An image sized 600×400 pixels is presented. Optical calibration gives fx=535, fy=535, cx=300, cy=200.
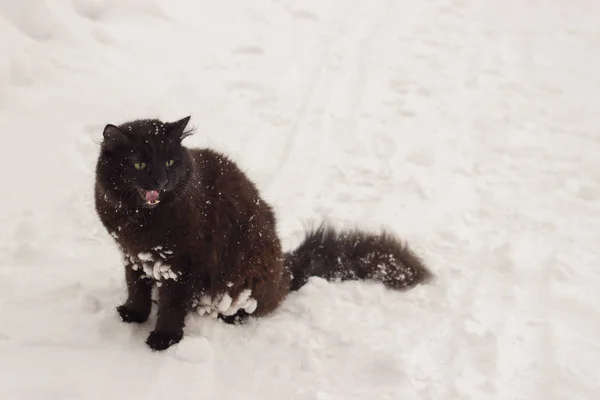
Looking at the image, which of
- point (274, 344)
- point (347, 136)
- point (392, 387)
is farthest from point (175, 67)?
point (392, 387)

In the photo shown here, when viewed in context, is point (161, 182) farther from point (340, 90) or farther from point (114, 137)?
point (340, 90)

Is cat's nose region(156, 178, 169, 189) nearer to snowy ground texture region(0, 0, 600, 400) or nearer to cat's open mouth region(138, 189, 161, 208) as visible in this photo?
cat's open mouth region(138, 189, 161, 208)

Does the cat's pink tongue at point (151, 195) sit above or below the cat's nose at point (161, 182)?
below

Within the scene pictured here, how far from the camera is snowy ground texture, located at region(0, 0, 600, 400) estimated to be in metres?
2.94

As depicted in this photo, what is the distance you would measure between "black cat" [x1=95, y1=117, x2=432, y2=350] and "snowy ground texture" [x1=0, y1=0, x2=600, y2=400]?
133 millimetres

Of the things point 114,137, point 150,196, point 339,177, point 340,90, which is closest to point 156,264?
point 150,196

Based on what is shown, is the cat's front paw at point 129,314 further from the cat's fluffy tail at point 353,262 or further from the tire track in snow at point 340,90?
the tire track in snow at point 340,90

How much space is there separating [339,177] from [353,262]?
4.27 ft

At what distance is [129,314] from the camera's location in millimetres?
3152

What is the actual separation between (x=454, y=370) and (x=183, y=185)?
180 centimetres

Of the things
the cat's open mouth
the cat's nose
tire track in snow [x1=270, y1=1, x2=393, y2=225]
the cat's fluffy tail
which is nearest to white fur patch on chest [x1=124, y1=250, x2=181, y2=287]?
the cat's open mouth

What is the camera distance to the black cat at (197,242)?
2617 mm

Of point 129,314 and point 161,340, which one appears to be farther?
point 129,314

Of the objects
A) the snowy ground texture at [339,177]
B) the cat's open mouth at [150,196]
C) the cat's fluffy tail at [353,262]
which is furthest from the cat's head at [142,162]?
the cat's fluffy tail at [353,262]
